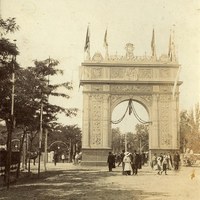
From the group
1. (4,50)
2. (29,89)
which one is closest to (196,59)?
(4,50)

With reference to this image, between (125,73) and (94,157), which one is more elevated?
(125,73)

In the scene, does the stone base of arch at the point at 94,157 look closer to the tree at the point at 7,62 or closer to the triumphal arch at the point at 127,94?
the triumphal arch at the point at 127,94

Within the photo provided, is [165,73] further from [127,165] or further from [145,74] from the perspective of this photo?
[127,165]

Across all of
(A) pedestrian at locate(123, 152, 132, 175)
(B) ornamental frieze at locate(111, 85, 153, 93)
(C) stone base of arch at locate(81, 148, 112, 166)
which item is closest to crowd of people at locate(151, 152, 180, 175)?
(A) pedestrian at locate(123, 152, 132, 175)

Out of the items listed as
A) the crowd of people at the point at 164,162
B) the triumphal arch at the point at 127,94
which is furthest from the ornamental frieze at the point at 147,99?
the crowd of people at the point at 164,162

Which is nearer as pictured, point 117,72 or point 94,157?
point 94,157

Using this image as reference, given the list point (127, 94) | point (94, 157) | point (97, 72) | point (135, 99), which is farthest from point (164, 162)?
point (97, 72)

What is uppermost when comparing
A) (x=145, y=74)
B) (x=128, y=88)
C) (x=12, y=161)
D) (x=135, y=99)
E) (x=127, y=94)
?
(x=145, y=74)

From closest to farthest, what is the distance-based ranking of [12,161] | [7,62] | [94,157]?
[7,62]
[12,161]
[94,157]
